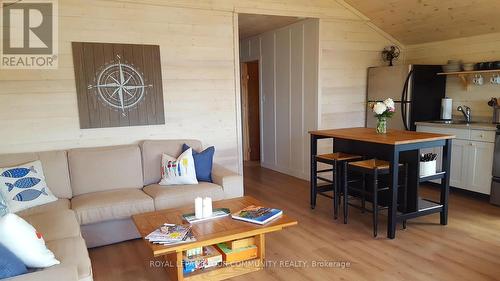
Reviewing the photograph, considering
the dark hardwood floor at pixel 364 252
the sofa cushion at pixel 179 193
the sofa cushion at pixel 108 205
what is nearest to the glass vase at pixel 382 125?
the dark hardwood floor at pixel 364 252

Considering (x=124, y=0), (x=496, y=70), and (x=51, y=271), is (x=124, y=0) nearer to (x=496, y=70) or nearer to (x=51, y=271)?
(x=51, y=271)

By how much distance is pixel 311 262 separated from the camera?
284 cm

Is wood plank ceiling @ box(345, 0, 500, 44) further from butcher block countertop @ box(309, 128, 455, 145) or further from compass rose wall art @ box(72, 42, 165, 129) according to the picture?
compass rose wall art @ box(72, 42, 165, 129)

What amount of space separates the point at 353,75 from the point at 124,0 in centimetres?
318

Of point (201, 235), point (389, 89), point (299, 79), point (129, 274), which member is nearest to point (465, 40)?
point (389, 89)

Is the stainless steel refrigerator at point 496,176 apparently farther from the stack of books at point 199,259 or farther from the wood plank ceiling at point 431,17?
the stack of books at point 199,259

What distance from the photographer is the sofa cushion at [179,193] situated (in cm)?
323

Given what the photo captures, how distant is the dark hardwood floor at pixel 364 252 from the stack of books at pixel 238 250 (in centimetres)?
14

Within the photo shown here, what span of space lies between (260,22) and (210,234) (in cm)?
356

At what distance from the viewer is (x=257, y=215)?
265 centimetres

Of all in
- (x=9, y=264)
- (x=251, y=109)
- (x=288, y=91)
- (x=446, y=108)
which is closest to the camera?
(x=9, y=264)

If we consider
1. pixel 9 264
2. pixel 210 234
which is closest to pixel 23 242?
pixel 9 264

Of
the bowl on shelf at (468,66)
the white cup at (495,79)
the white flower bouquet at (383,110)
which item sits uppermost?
the bowl on shelf at (468,66)
